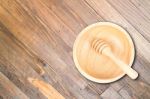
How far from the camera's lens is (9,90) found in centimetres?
135

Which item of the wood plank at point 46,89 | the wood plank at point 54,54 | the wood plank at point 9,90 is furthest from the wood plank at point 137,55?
the wood plank at point 9,90

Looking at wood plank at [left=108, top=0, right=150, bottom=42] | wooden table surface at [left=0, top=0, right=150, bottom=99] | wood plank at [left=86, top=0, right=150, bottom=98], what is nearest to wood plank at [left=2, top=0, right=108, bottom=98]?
wooden table surface at [left=0, top=0, right=150, bottom=99]

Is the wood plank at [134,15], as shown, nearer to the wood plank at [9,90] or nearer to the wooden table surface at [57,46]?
the wooden table surface at [57,46]

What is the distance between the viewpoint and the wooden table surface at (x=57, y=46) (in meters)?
1.29

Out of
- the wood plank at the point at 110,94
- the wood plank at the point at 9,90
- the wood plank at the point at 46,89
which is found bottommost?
the wood plank at the point at 110,94

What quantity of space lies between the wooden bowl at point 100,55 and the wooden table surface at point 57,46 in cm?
6

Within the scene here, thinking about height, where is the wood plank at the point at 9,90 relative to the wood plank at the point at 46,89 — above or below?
above

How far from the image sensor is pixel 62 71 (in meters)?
1.33

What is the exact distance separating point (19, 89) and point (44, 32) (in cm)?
28

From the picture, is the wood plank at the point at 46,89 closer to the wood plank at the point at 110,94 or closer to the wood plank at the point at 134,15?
the wood plank at the point at 110,94

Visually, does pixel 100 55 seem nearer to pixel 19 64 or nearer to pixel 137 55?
pixel 137 55

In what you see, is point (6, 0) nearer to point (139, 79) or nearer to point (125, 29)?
point (125, 29)

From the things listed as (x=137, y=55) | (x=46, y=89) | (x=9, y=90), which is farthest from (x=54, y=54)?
(x=137, y=55)

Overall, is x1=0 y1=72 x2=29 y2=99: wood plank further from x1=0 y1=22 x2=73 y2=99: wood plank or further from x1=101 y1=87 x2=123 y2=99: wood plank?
x1=101 y1=87 x2=123 y2=99: wood plank
